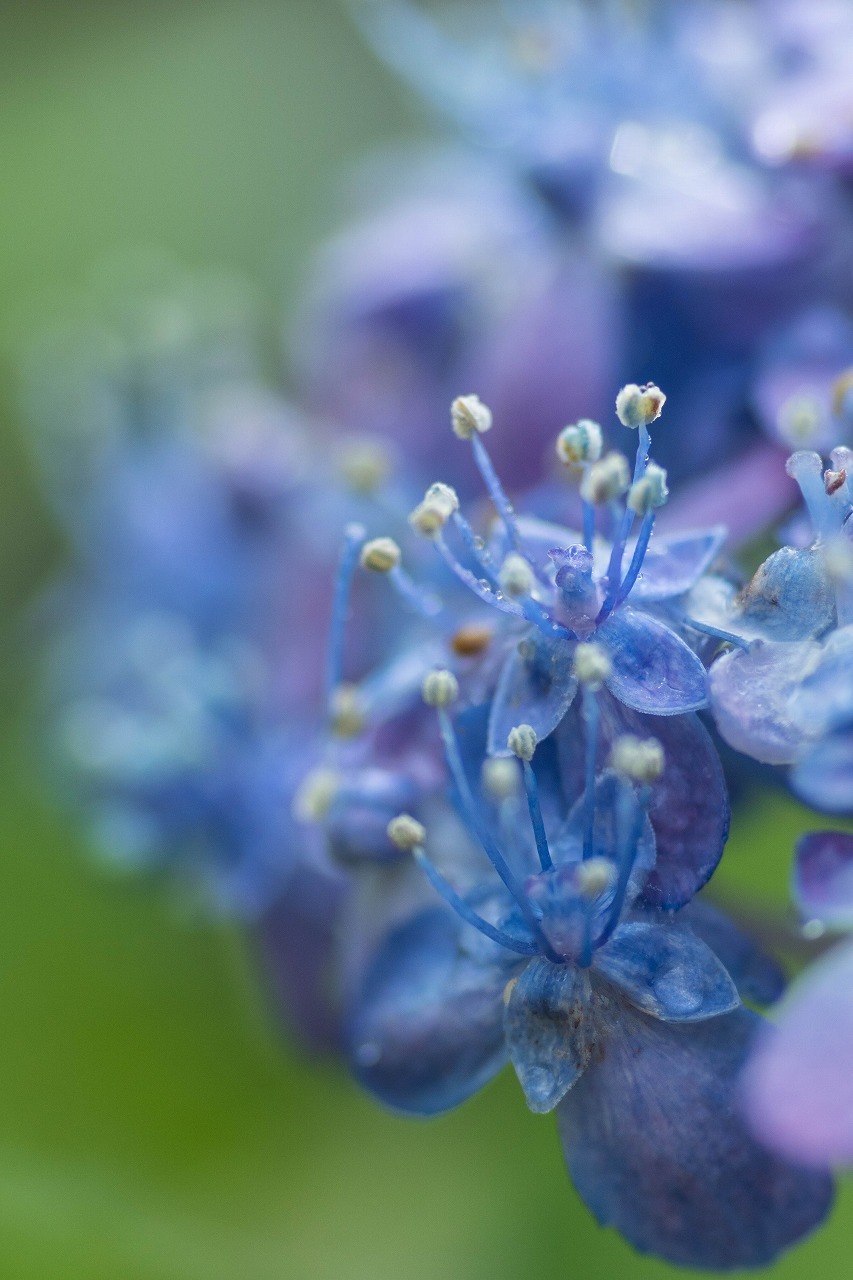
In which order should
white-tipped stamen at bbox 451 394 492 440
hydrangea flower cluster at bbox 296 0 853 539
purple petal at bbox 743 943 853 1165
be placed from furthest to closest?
1. hydrangea flower cluster at bbox 296 0 853 539
2. white-tipped stamen at bbox 451 394 492 440
3. purple petal at bbox 743 943 853 1165

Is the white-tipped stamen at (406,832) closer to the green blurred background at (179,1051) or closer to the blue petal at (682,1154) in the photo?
the blue petal at (682,1154)

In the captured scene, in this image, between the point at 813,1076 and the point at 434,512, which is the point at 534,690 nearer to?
the point at 434,512

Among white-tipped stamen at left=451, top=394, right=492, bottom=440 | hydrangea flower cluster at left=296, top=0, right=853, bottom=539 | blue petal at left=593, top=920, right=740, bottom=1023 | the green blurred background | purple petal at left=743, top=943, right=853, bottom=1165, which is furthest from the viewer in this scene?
the green blurred background

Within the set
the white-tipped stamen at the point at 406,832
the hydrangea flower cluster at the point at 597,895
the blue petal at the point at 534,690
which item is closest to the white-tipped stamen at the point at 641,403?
the hydrangea flower cluster at the point at 597,895

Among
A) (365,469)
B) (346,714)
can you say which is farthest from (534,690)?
(365,469)

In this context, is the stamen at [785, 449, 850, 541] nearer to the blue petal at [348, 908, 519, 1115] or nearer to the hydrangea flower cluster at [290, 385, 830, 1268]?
the hydrangea flower cluster at [290, 385, 830, 1268]

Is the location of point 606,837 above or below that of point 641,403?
below

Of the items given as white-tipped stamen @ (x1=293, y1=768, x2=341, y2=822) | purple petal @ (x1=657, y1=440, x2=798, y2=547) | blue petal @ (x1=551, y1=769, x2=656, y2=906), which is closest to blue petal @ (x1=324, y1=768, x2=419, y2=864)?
white-tipped stamen @ (x1=293, y1=768, x2=341, y2=822)
